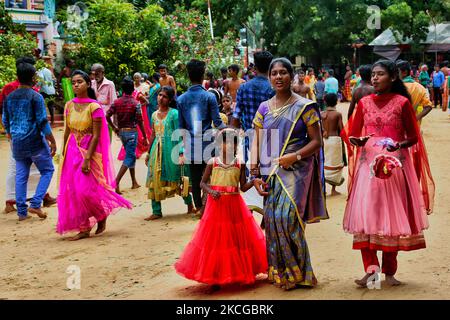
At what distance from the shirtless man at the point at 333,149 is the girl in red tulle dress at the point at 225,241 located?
198 inches

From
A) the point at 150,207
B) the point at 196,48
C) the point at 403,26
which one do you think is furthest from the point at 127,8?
the point at 403,26

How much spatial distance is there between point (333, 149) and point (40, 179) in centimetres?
426

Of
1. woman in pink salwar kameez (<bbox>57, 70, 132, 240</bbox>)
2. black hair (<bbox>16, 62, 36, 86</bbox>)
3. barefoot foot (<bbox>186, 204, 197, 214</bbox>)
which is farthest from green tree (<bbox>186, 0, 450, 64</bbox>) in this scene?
woman in pink salwar kameez (<bbox>57, 70, 132, 240</bbox>)

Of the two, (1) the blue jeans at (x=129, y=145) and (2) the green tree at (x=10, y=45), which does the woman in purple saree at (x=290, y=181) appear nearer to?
(1) the blue jeans at (x=129, y=145)

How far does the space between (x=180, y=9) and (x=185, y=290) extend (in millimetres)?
22267

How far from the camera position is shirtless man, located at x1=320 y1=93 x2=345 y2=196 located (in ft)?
37.3

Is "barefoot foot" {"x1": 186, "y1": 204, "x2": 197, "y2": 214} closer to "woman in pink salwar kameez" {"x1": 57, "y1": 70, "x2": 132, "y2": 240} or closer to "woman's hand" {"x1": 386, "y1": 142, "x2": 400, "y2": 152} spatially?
"woman in pink salwar kameez" {"x1": 57, "y1": 70, "x2": 132, "y2": 240}

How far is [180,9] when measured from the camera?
90.3ft

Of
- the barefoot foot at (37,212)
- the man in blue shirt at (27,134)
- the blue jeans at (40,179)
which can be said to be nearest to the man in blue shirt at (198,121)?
the man in blue shirt at (27,134)

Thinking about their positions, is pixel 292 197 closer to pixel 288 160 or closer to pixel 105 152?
pixel 288 160

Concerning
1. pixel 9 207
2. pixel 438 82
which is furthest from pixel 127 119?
pixel 438 82

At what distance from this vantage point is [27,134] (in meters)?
9.91

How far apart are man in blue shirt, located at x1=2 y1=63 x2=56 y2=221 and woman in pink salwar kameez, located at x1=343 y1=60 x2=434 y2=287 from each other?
4980mm

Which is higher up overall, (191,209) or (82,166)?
(82,166)
